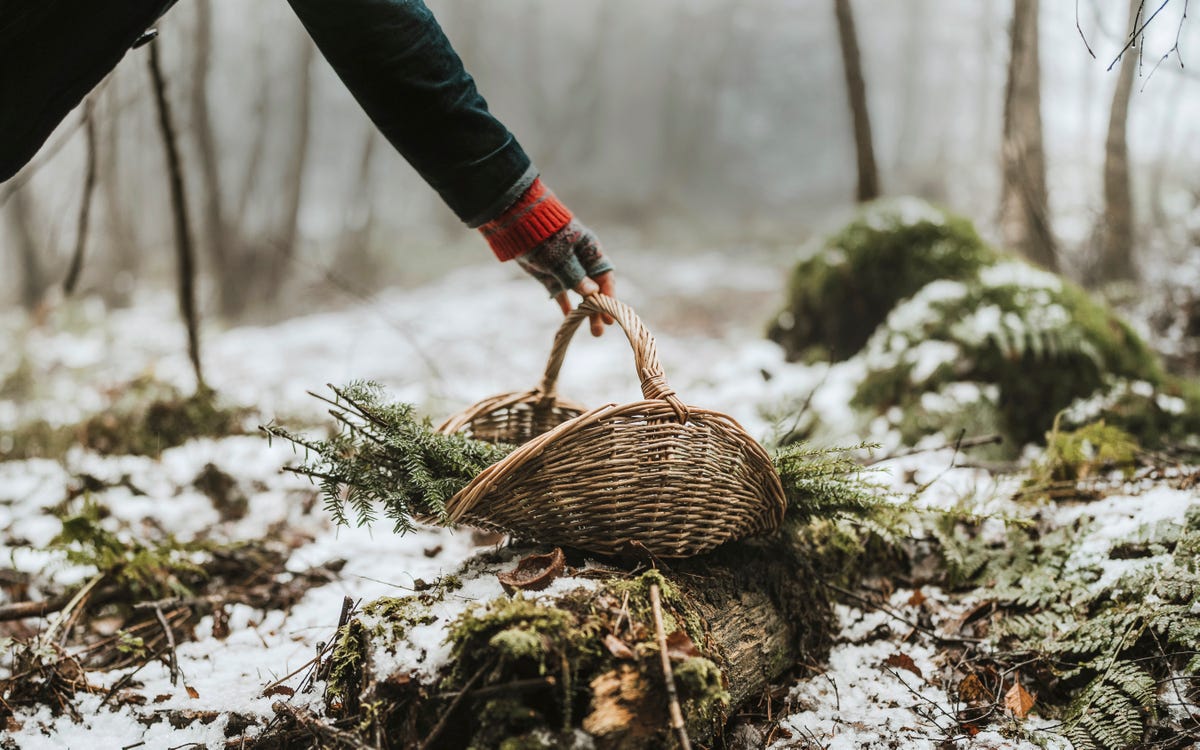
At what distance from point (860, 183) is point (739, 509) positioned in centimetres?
420

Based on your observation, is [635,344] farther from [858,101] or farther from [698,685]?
[858,101]

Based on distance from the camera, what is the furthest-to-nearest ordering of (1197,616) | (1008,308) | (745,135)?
(745,135)
(1008,308)
(1197,616)

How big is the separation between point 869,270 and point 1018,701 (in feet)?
10.7

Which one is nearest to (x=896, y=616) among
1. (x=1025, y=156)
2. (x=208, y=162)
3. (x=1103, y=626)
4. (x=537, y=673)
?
(x=1103, y=626)

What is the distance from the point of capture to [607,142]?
81.0 ft

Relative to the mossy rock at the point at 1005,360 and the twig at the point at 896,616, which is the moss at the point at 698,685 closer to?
the twig at the point at 896,616

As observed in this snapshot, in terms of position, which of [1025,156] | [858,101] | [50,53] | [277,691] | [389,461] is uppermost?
[1025,156]

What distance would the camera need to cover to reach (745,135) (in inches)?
973

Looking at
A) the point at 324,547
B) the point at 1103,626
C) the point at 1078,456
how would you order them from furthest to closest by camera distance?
the point at 324,547 → the point at 1078,456 → the point at 1103,626

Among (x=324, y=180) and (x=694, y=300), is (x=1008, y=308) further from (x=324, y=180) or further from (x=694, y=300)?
(x=324, y=180)

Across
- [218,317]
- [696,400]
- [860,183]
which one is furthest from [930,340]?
[218,317]

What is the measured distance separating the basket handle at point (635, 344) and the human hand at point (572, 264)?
0.16ft

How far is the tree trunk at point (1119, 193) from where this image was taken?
21.2 ft

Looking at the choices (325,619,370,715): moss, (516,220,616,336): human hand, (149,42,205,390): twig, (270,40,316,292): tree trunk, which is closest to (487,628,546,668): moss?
(325,619,370,715): moss
